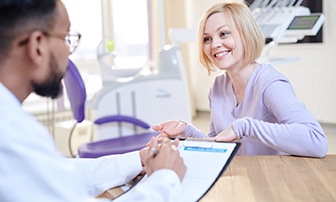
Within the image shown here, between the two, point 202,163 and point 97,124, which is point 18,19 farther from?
point 97,124

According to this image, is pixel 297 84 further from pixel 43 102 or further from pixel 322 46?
pixel 43 102

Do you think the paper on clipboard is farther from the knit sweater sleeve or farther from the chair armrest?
the chair armrest

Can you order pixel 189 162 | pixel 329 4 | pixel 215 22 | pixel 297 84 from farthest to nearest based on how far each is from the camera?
pixel 297 84
pixel 329 4
pixel 215 22
pixel 189 162

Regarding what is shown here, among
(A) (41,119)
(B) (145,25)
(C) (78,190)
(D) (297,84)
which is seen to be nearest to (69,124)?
(A) (41,119)

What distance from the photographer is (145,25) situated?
5.19m

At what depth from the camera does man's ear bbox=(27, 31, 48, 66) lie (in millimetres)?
778

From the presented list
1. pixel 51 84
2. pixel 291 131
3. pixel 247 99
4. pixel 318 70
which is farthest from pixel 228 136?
pixel 318 70

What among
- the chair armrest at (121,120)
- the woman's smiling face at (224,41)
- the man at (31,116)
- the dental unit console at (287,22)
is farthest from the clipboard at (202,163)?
the dental unit console at (287,22)

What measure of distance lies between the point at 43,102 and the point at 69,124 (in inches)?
19.7

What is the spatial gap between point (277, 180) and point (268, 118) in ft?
1.52

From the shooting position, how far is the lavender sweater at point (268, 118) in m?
1.37

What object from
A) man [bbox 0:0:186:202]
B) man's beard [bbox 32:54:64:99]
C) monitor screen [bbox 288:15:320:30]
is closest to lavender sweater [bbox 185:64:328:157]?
man [bbox 0:0:186:202]

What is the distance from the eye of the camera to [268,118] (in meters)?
1.59

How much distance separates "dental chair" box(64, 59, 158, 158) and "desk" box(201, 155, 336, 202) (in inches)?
44.4
